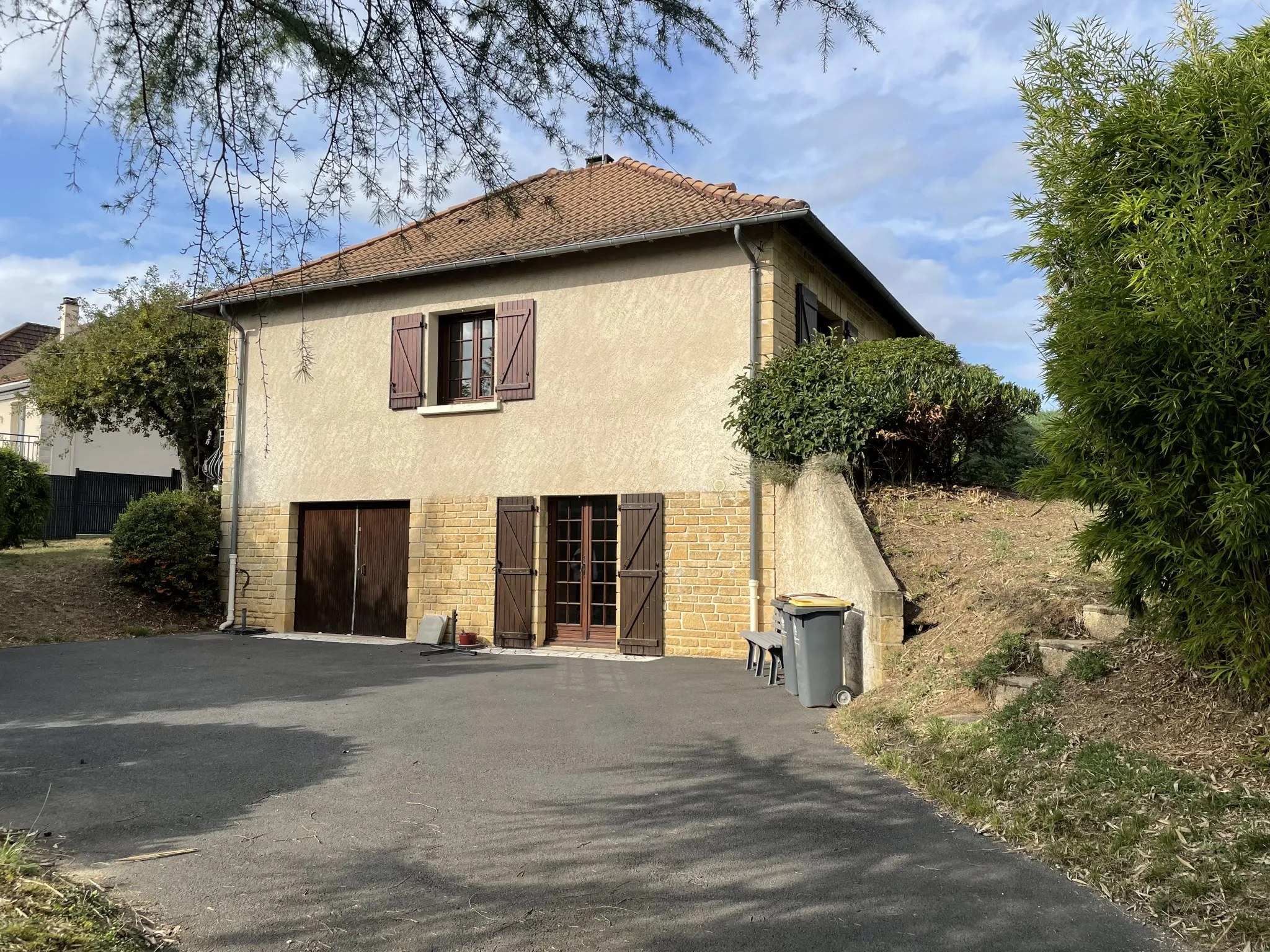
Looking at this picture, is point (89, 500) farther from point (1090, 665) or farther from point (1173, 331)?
point (1173, 331)

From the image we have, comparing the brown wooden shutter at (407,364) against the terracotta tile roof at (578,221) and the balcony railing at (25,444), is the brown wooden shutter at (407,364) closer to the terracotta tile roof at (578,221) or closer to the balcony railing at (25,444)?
the terracotta tile roof at (578,221)

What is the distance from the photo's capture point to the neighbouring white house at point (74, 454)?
19.2 m

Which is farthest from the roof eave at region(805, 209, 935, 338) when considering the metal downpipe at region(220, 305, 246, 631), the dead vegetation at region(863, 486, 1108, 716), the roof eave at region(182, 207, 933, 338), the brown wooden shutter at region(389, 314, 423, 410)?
the metal downpipe at region(220, 305, 246, 631)

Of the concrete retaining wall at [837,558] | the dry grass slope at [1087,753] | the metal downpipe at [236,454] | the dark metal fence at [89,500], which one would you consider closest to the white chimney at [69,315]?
the dark metal fence at [89,500]

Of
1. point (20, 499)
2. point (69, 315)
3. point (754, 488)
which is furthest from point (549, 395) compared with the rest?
point (69, 315)

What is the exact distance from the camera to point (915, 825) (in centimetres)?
400

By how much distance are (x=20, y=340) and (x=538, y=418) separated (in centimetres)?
2504

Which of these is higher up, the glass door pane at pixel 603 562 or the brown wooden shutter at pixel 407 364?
the brown wooden shutter at pixel 407 364

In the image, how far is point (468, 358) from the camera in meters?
12.5

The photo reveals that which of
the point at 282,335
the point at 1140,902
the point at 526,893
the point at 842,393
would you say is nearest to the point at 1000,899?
the point at 1140,902

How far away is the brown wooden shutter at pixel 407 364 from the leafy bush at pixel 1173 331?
9.22 metres

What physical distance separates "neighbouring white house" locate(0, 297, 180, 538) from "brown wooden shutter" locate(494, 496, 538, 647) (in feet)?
40.9

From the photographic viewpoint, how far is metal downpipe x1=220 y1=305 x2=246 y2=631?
523 inches

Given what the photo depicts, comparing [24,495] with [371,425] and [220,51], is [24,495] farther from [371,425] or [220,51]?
[220,51]
